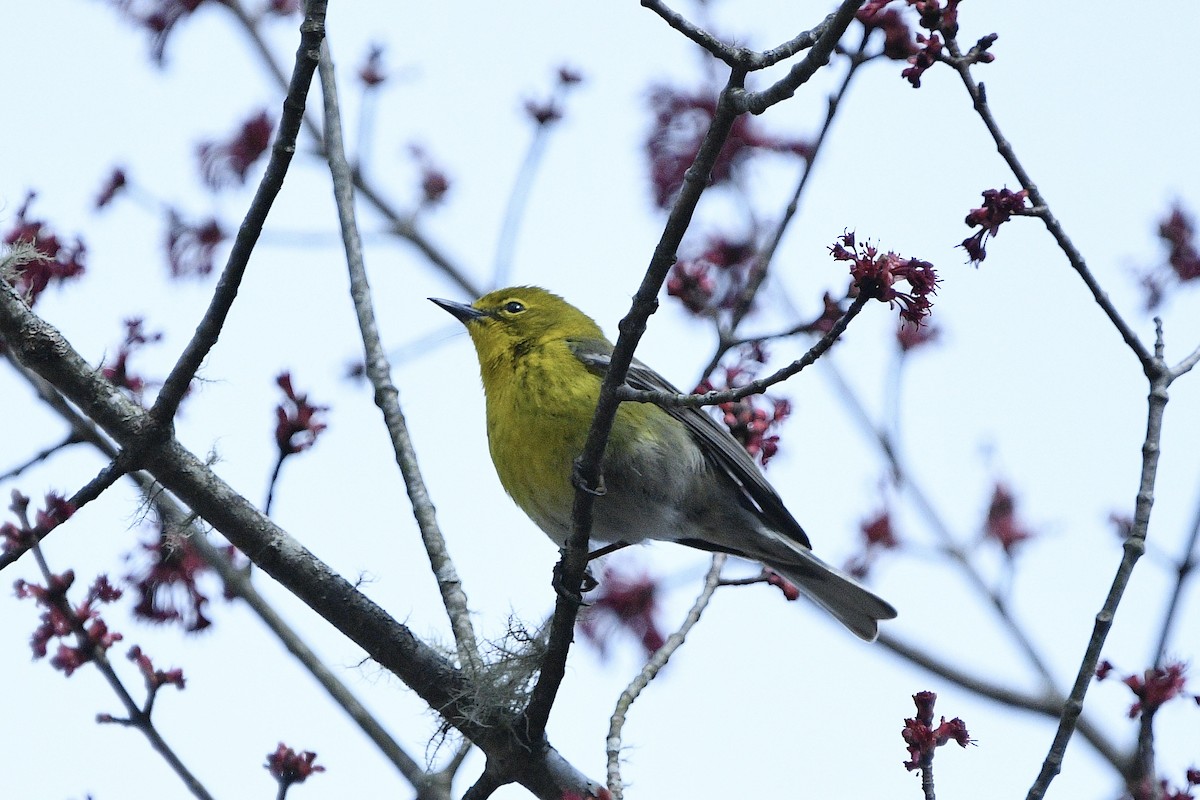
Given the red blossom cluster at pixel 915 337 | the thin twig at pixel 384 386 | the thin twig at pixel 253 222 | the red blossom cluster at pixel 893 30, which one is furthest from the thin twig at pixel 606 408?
the red blossom cluster at pixel 915 337

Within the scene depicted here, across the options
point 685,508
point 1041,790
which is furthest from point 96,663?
point 1041,790

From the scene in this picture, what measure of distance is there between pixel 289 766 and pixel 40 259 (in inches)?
70.7

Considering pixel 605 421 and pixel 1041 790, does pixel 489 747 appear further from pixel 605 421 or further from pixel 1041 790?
pixel 1041 790

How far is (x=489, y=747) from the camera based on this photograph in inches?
163

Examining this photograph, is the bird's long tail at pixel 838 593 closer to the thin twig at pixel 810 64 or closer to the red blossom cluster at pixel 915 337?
the red blossom cluster at pixel 915 337

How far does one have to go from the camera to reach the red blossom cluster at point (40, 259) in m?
4.01

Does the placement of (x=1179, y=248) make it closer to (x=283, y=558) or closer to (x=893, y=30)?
(x=893, y=30)

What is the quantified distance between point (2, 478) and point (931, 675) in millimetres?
4385

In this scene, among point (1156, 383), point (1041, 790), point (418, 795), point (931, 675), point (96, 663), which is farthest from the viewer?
point (931, 675)

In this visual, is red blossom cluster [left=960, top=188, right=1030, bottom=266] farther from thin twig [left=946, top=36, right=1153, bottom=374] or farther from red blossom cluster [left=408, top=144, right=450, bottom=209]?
red blossom cluster [left=408, top=144, right=450, bottom=209]

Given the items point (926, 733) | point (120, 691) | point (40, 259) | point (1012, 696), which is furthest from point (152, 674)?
point (1012, 696)

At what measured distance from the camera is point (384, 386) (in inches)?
210

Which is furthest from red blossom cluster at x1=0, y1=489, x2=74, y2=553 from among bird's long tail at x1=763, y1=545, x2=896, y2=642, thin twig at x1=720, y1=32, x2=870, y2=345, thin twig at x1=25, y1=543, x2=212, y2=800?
bird's long tail at x1=763, y1=545, x2=896, y2=642

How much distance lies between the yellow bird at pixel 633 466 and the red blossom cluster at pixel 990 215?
6.14 feet
